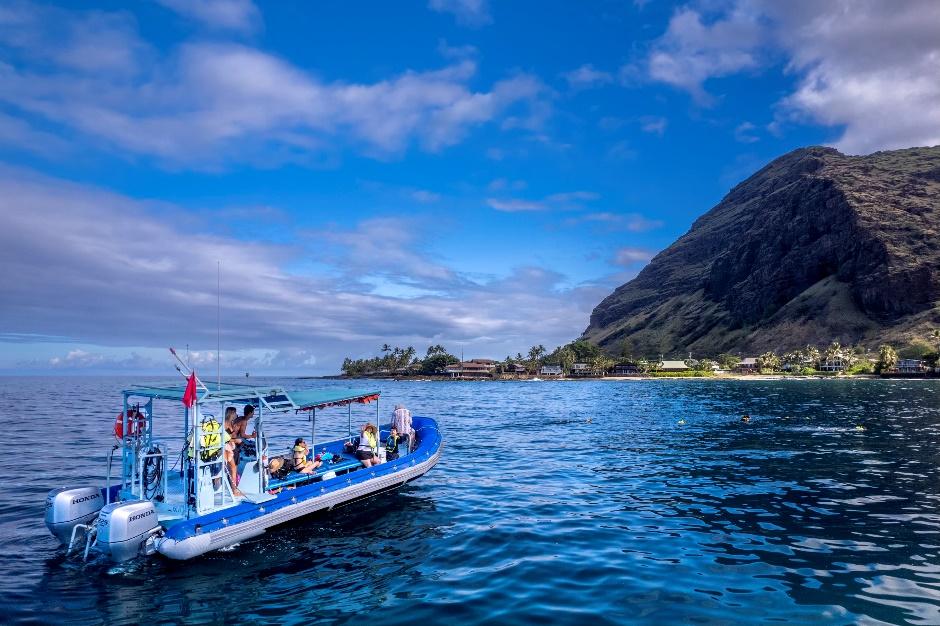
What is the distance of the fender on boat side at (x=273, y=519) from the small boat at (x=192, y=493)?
0.02 meters

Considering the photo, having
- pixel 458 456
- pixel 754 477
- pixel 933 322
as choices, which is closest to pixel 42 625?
pixel 458 456

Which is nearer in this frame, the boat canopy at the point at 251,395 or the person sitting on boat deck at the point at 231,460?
the boat canopy at the point at 251,395

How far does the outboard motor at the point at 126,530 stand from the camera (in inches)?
486

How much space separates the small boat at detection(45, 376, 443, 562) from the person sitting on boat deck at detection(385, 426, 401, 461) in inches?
121

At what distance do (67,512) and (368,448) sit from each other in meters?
8.71

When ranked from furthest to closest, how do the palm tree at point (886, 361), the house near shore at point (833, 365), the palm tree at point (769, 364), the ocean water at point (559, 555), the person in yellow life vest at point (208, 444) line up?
the palm tree at point (769, 364)
the house near shore at point (833, 365)
the palm tree at point (886, 361)
the person in yellow life vest at point (208, 444)
the ocean water at point (559, 555)

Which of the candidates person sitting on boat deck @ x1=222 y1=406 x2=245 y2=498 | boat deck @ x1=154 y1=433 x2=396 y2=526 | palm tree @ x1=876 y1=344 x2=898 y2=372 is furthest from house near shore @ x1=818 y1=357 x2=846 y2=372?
person sitting on boat deck @ x1=222 y1=406 x2=245 y2=498

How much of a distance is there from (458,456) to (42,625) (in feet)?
66.7

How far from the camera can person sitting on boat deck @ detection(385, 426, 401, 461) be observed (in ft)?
69.1

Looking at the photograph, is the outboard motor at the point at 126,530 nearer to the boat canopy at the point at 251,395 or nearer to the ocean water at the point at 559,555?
the ocean water at the point at 559,555

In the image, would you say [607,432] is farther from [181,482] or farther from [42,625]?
[42,625]

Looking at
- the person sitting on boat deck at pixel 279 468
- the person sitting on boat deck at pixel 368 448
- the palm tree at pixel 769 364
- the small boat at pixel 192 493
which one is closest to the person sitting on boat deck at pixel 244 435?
the small boat at pixel 192 493

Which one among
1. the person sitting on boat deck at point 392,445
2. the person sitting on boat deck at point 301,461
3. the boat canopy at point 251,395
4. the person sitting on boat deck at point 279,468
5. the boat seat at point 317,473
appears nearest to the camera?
the boat canopy at point 251,395

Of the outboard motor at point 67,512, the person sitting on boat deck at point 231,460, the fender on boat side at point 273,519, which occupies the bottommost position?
the fender on boat side at point 273,519
